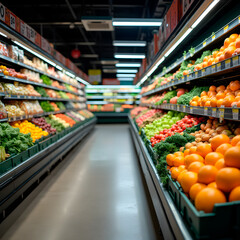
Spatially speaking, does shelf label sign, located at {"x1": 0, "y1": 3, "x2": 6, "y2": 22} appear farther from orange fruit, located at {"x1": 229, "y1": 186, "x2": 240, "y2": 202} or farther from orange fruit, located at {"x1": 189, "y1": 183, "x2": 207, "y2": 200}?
orange fruit, located at {"x1": 229, "y1": 186, "x2": 240, "y2": 202}

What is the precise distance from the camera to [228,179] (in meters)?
1.24

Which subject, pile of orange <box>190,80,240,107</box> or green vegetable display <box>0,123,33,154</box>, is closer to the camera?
pile of orange <box>190,80,240,107</box>

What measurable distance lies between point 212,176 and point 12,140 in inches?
100

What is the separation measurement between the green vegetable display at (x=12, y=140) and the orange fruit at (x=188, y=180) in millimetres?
2234

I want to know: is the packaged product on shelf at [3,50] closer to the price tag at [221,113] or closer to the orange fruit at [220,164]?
the price tag at [221,113]

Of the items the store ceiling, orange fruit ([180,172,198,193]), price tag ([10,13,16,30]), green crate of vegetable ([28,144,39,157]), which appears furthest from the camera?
the store ceiling

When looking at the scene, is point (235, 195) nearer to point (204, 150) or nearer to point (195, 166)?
point (195, 166)

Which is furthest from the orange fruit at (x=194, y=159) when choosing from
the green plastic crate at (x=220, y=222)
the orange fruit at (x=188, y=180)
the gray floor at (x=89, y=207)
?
the gray floor at (x=89, y=207)

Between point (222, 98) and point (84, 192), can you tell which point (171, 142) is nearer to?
point (222, 98)

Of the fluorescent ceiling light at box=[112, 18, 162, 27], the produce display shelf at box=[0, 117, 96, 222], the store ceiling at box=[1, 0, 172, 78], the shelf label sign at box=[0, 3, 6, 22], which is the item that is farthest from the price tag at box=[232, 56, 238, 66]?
the store ceiling at box=[1, 0, 172, 78]

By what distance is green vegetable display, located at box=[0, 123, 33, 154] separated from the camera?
2.80 m

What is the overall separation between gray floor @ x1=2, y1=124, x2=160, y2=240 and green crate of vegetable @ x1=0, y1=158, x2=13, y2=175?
64 centimetres

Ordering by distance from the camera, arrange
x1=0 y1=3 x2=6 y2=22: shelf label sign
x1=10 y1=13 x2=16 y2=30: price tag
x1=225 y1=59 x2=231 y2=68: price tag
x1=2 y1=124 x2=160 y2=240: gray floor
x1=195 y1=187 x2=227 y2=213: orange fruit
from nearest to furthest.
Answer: x1=195 y1=187 x2=227 y2=213: orange fruit → x1=225 y1=59 x2=231 y2=68: price tag → x1=2 y1=124 x2=160 y2=240: gray floor → x1=0 y1=3 x2=6 y2=22: shelf label sign → x1=10 y1=13 x2=16 y2=30: price tag

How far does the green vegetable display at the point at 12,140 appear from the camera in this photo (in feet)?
9.20
